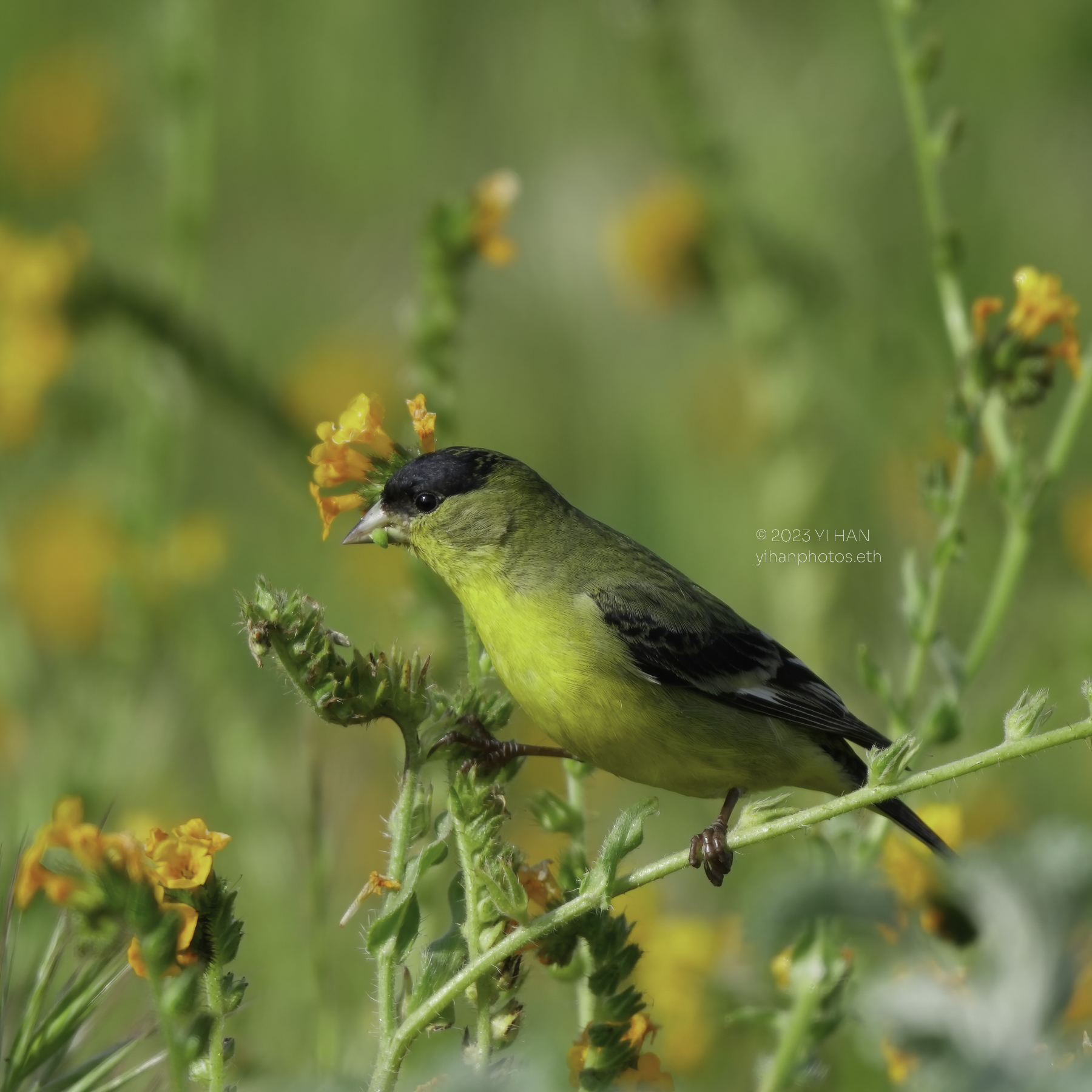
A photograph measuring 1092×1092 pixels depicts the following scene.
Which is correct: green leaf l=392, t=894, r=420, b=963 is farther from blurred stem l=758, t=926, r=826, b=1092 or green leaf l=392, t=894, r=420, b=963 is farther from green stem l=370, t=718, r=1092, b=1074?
blurred stem l=758, t=926, r=826, b=1092

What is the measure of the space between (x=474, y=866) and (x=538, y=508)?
159 centimetres

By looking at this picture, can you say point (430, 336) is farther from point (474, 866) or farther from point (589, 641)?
point (474, 866)

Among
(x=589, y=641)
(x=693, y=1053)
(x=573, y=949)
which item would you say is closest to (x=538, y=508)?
(x=589, y=641)

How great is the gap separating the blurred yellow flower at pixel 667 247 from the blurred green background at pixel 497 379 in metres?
0.01

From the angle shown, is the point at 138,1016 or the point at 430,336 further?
the point at 430,336

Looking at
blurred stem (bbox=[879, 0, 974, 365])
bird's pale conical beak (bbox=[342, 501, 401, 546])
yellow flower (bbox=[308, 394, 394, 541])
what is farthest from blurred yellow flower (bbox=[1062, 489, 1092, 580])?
yellow flower (bbox=[308, 394, 394, 541])

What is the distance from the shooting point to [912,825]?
8.82 ft

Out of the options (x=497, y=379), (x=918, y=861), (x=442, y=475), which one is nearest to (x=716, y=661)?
(x=442, y=475)

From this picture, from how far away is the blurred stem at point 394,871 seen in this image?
1426mm

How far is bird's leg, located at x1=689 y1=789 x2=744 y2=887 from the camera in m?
2.07

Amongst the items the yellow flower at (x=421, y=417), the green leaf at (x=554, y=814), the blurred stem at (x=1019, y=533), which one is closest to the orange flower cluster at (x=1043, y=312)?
the blurred stem at (x=1019, y=533)

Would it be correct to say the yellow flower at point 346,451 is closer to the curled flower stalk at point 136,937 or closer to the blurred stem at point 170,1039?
the curled flower stalk at point 136,937

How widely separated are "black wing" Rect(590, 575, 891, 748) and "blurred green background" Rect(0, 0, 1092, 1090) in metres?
0.31

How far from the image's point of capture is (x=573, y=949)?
5.53 feet
